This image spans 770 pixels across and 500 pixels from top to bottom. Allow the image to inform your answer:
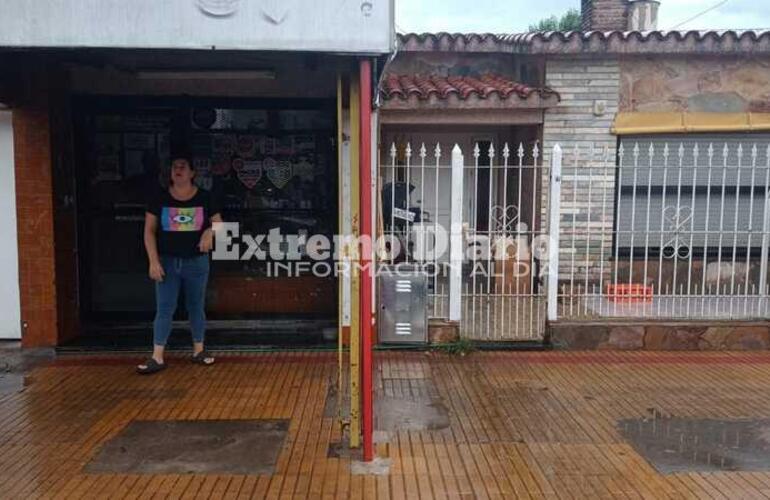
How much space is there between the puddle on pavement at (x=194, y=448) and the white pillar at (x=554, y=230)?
3.11 meters

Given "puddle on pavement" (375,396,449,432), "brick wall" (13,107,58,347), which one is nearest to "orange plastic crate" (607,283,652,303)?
"puddle on pavement" (375,396,449,432)

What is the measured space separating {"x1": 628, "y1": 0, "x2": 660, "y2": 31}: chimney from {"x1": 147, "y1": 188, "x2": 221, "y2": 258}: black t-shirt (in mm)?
7900

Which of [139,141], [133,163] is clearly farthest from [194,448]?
[139,141]

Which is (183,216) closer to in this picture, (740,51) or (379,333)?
(379,333)

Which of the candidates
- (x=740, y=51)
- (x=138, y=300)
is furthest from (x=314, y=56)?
(x=740, y=51)

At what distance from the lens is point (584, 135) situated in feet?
29.1

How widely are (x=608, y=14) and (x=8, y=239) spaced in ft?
28.3

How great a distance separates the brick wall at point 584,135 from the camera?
879 cm

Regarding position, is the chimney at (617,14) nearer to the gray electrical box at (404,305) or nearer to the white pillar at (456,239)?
the white pillar at (456,239)

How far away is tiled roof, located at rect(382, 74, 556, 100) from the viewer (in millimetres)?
7883

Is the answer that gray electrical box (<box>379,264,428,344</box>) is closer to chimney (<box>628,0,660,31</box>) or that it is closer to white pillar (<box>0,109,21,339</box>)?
white pillar (<box>0,109,21,339</box>)

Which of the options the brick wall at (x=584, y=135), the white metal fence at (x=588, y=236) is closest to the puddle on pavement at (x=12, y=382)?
the white metal fence at (x=588, y=236)

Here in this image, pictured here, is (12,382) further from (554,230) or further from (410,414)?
(554,230)

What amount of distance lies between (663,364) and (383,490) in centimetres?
362
